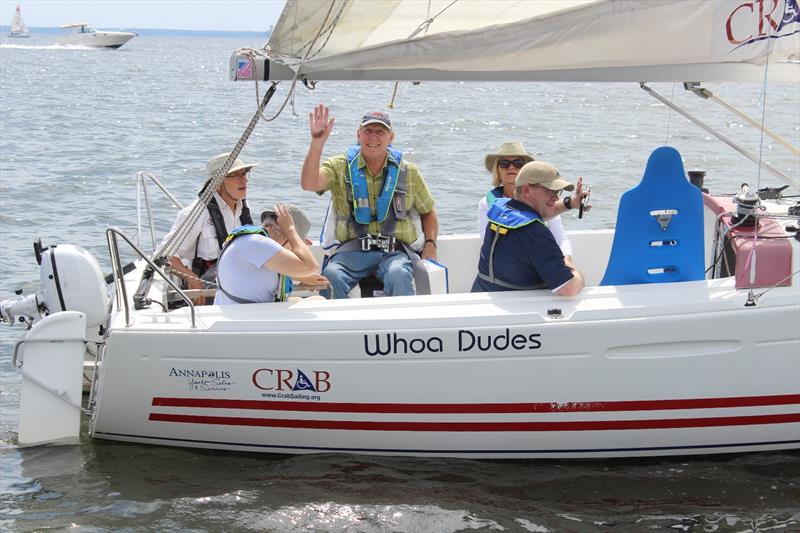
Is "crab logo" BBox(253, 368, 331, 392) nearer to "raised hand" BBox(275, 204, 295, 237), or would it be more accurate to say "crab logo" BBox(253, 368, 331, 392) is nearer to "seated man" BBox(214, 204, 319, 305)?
"seated man" BBox(214, 204, 319, 305)

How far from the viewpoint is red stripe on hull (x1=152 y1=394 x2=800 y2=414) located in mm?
4922

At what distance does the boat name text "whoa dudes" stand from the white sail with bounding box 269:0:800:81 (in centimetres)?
117

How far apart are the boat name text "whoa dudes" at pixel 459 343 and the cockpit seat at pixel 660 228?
2.26 feet

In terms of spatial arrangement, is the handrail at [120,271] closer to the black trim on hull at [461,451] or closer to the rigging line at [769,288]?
the black trim on hull at [461,451]

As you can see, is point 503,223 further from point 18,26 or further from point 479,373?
point 18,26

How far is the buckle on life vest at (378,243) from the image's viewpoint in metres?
5.88

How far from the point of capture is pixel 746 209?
517cm

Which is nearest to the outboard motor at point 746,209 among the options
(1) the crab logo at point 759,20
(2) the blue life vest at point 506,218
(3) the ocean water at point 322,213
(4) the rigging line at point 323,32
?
(1) the crab logo at point 759,20

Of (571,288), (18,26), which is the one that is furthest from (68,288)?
(18,26)

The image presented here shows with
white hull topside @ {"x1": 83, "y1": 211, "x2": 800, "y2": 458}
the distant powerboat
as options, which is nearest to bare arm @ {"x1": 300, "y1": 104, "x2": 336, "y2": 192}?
white hull topside @ {"x1": 83, "y1": 211, "x2": 800, "y2": 458}

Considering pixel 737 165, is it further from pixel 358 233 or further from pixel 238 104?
pixel 238 104

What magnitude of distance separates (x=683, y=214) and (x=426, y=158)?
1188 cm

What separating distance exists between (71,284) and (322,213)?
645 centimetres

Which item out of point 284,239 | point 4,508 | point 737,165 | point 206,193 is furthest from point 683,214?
point 737,165
